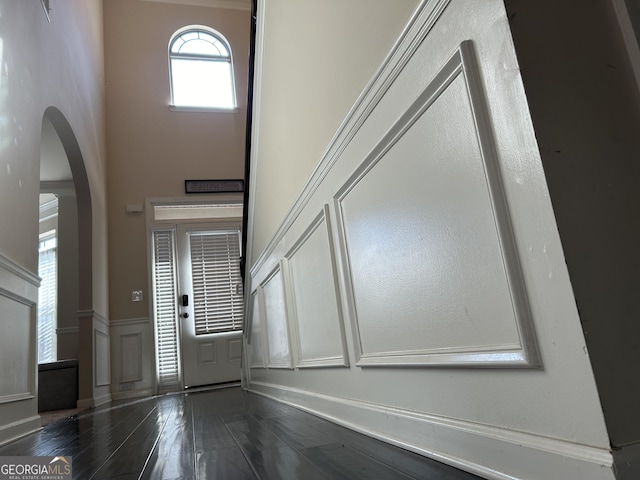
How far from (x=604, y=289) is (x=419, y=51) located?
564mm

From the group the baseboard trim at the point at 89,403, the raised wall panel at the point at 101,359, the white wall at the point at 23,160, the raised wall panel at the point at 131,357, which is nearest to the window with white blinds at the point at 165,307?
the raised wall panel at the point at 131,357

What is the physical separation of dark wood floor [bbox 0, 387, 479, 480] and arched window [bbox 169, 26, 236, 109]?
16.7 feet

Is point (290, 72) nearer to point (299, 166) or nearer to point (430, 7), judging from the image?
point (299, 166)

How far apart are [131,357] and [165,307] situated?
687mm

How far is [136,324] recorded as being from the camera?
5535mm

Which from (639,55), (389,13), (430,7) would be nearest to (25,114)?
(389,13)

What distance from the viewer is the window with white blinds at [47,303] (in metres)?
6.21

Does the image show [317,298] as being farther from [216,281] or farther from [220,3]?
[220,3]

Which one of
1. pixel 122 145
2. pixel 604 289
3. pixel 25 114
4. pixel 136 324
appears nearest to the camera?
pixel 604 289

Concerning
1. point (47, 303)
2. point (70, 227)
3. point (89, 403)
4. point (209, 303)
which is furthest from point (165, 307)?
point (47, 303)

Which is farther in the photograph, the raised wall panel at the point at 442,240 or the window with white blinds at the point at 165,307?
the window with white blinds at the point at 165,307

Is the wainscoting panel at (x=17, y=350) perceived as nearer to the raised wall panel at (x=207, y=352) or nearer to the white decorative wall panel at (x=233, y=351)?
the raised wall panel at (x=207, y=352)

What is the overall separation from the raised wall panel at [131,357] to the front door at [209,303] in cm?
50

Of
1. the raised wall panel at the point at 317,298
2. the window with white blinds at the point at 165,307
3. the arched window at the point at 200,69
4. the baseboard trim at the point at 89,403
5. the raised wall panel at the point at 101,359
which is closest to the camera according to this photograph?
the raised wall panel at the point at 317,298
